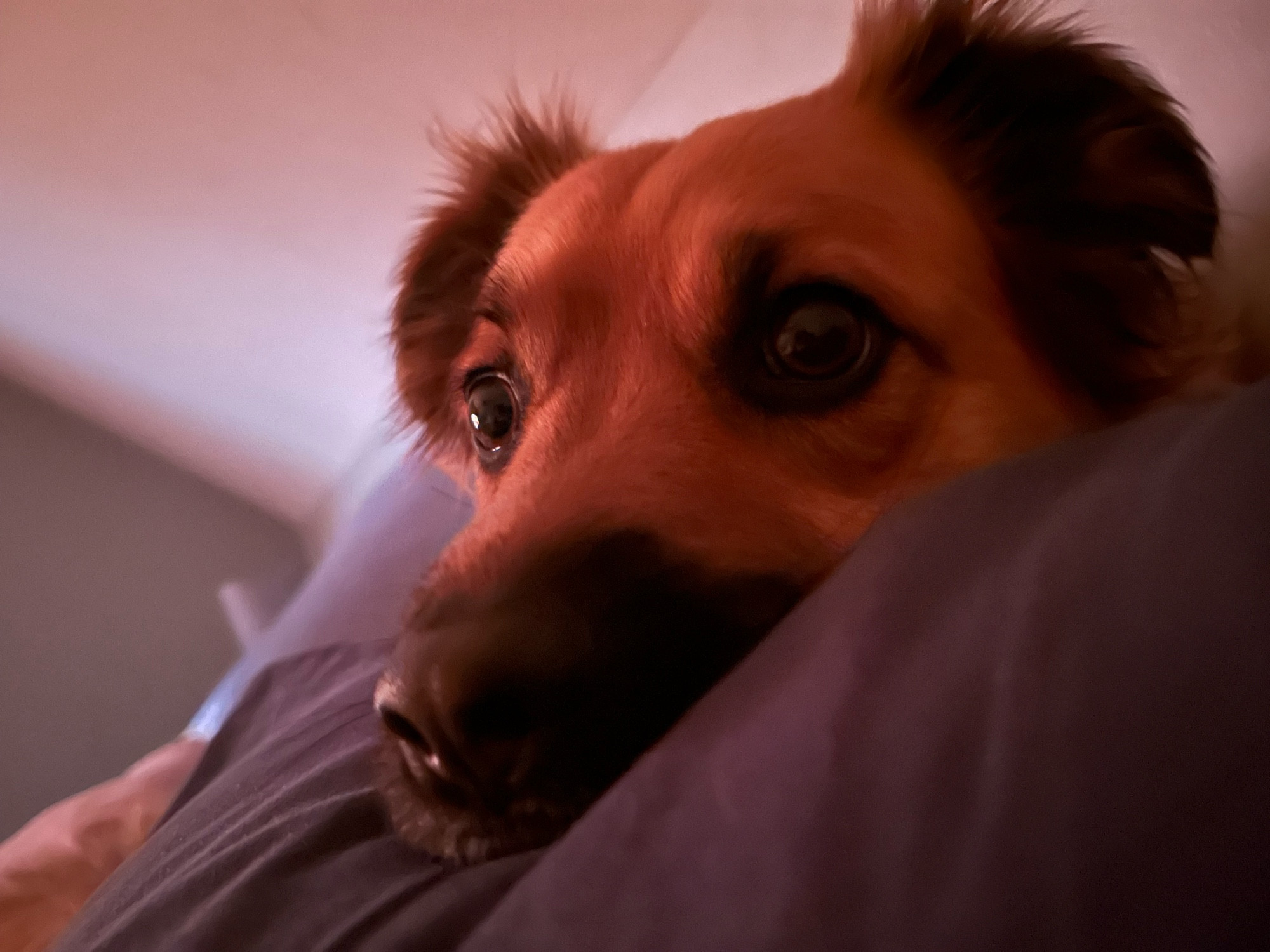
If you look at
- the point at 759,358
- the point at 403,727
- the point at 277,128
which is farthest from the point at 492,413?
the point at 277,128

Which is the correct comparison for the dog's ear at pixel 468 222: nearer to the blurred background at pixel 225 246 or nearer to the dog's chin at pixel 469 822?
the blurred background at pixel 225 246

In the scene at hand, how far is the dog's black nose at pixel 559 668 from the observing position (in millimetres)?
525

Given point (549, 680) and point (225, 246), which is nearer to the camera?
point (549, 680)

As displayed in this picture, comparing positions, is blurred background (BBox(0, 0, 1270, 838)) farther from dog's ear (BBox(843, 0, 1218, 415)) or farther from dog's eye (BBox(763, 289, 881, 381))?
dog's eye (BBox(763, 289, 881, 381))

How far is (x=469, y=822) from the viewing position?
1.86 ft

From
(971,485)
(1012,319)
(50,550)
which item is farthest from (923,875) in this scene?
(50,550)

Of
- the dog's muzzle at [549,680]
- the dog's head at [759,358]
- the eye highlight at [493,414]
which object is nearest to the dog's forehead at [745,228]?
the dog's head at [759,358]

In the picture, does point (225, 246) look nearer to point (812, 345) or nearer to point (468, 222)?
point (468, 222)

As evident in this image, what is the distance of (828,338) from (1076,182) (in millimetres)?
410

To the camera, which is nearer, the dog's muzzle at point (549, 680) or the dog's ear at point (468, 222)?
the dog's muzzle at point (549, 680)

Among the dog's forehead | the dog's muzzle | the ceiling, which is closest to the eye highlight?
the dog's forehead

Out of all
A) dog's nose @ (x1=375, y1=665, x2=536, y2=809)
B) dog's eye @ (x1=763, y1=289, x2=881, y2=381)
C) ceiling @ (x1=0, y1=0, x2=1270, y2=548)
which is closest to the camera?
dog's nose @ (x1=375, y1=665, x2=536, y2=809)

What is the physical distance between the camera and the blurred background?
1857 mm

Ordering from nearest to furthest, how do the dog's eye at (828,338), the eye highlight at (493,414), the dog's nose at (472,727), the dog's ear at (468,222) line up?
the dog's nose at (472,727), the dog's eye at (828,338), the eye highlight at (493,414), the dog's ear at (468,222)
